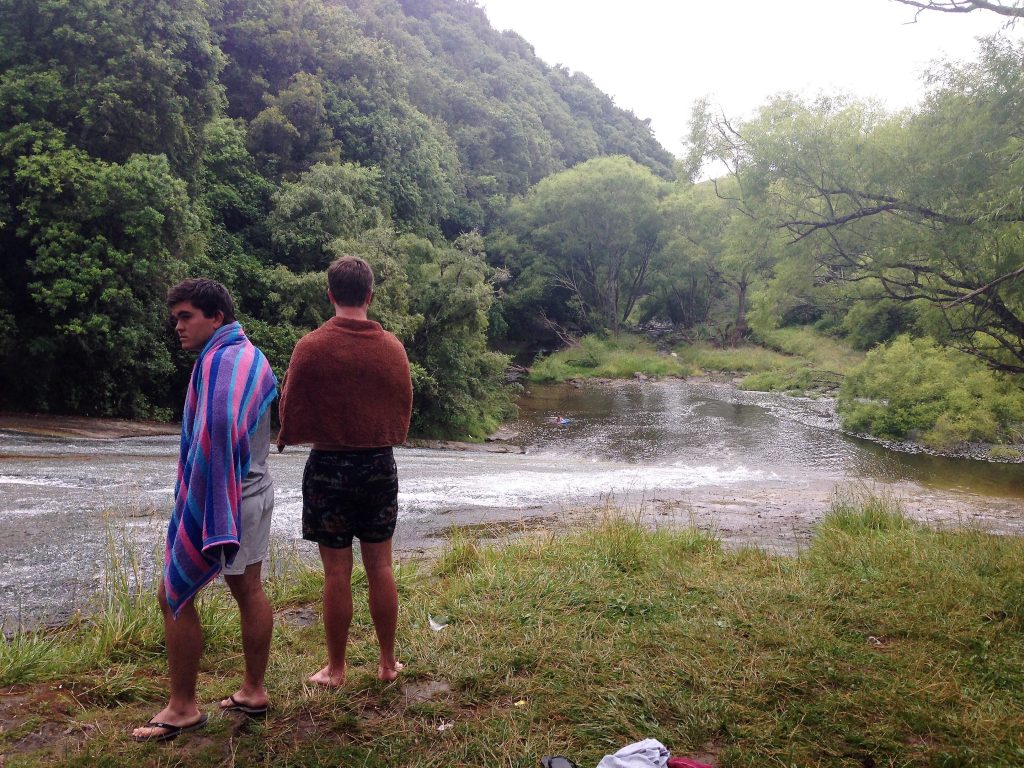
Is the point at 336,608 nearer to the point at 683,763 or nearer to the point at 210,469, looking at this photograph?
the point at 210,469

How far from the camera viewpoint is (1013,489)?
14.7 meters

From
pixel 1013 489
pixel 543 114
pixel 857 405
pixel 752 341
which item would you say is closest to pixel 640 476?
pixel 1013 489

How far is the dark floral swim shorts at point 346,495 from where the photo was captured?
305 centimetres

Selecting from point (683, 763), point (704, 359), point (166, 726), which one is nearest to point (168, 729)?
point (166, 726)

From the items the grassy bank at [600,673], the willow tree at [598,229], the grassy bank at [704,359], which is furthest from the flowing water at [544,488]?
the willow tree at [598,229]

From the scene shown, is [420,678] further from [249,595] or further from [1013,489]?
[1013,489]

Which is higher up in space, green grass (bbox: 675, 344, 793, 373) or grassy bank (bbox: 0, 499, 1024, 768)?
green grass (bbox: 675, 344, 793, 373)

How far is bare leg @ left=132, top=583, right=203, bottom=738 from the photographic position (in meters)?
2.79

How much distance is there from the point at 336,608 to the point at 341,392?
1.04 meters

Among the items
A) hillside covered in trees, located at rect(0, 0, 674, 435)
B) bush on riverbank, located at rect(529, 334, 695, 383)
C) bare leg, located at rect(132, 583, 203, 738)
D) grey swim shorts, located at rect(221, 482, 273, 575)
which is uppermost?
hillside covered in trees, located at rect(0, 0, 674, 435)

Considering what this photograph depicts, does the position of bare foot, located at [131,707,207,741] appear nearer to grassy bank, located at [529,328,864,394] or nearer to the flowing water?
the flowing water

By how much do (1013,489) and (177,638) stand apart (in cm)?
1705

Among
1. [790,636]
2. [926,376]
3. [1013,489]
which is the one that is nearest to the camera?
[790,636]

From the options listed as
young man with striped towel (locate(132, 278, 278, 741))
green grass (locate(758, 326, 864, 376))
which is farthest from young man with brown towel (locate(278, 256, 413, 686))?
green grass (locate(758, 326, 864, 376))
